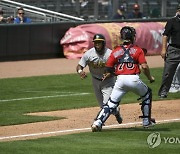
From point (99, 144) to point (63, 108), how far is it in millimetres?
4814

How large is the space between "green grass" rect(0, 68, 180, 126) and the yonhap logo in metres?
2.92

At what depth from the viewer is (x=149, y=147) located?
1112cm

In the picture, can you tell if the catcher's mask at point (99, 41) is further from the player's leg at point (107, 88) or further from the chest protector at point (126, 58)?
the chest protector at point (126, 58)

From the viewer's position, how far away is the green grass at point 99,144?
35.7 feet

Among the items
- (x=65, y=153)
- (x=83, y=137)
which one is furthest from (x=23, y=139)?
(x=65, y=153)

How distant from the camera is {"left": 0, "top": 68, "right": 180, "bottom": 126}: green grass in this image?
50.6 feet

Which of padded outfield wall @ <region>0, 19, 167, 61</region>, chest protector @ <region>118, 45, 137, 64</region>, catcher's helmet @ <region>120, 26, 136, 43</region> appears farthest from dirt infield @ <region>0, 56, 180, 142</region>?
padded outfield wall @ <region>0, 19, 167, 61</region>

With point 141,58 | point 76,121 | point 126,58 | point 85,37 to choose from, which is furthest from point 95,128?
point 85,37

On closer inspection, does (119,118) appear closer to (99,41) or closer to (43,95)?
(99,41)

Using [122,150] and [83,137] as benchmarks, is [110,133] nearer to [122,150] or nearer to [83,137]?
[83,137]

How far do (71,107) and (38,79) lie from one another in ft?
16.1

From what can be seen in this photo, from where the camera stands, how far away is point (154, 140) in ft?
38.3

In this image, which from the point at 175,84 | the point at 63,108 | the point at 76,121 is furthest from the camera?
the point at 175,84

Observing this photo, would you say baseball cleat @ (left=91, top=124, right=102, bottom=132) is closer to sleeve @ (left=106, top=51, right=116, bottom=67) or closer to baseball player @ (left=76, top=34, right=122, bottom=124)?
baseball player @ (left=76, top=34, right=122, bottom=124)
